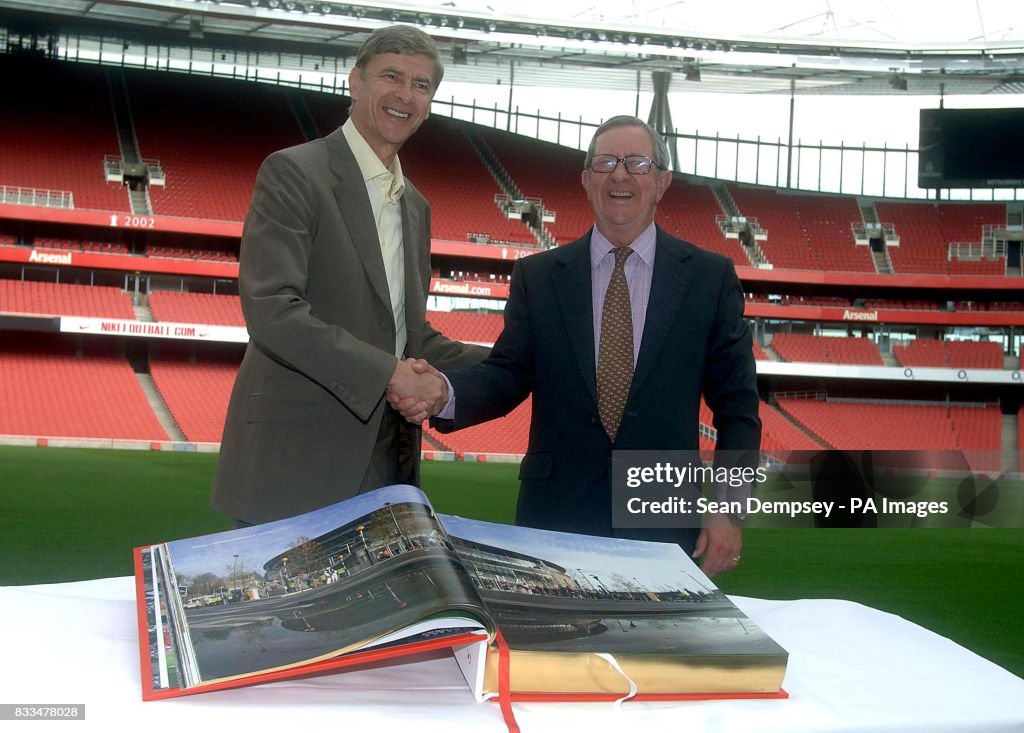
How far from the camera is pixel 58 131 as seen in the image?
3055cm

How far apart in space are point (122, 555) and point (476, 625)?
7674 mm

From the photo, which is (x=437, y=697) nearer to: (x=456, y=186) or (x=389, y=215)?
(x=389, y=215)

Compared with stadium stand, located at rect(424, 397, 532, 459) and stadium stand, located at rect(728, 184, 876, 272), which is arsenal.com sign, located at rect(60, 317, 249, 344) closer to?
stadium stand, located at rect(424, 397, 532, 459)

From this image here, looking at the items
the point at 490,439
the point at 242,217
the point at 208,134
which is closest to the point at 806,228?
the point at 490,439

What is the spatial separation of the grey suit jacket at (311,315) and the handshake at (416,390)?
0.07 metres

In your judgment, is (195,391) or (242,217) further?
(242,217)

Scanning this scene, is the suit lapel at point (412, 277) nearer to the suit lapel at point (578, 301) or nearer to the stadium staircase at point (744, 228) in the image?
the suit lapel at point (578, 301)

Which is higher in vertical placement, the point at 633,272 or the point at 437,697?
the point at 633,272

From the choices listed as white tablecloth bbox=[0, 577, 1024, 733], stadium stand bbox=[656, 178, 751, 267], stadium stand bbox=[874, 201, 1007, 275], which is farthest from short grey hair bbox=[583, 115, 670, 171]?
stadium stand bbox=[874, 201, 1007, 275]

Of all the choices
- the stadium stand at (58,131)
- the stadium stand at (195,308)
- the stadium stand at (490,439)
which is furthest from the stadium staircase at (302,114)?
the stadium stand at (490,439)

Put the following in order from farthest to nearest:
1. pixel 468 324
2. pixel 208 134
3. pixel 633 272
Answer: pixel 208 134 → pixel 468 324 → pixel 633 272

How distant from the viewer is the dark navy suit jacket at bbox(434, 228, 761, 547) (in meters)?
2.25

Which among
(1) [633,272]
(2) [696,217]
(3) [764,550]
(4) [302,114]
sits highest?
(4) [302,114]

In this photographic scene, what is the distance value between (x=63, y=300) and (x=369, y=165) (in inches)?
1107
